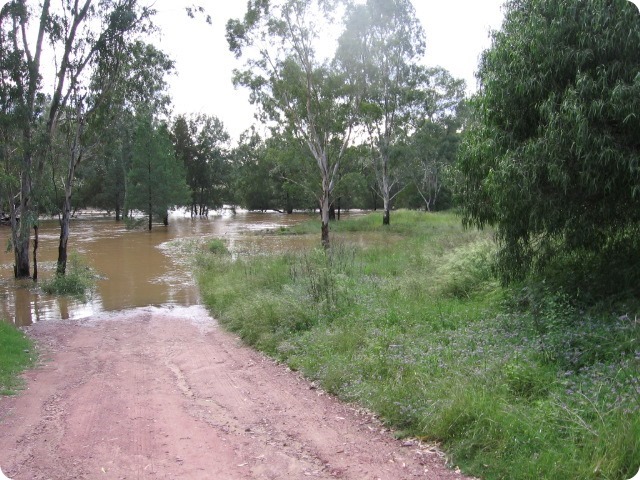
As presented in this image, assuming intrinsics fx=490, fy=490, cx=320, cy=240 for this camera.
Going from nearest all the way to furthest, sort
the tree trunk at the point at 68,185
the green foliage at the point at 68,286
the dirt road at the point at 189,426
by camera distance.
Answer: the dirt road at the point at 189,426 < the green foliage at the point at 68,286 < the tree trunk at the point at 68,185

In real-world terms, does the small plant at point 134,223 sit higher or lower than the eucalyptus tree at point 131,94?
lower

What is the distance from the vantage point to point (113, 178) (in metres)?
55.4

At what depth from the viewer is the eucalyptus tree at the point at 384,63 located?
78.6ft

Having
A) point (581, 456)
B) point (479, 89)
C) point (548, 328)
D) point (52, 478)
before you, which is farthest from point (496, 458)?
point (479, 89)

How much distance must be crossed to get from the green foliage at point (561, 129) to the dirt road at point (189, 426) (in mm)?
3801

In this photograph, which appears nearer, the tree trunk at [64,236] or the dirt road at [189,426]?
the dirt road at [189,426]

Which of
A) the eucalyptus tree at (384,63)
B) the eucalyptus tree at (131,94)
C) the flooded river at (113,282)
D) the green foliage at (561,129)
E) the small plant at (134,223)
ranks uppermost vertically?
the eucalyptus tree at (384,63)

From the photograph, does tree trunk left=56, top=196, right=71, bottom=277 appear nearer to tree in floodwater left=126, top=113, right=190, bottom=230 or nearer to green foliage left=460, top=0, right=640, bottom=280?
green foliage left=460, top=0, right=640, bottom=280

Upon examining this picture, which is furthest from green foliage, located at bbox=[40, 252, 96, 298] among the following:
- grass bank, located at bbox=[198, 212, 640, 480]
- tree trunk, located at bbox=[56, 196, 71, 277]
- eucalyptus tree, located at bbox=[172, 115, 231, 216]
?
eucalyptus tree, located at bbox=[172, 115, 231, 216]

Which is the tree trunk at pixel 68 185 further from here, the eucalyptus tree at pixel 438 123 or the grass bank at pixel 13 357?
the eucalyptus tree at pixel 438 123

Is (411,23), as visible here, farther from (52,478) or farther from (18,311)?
(52,478)

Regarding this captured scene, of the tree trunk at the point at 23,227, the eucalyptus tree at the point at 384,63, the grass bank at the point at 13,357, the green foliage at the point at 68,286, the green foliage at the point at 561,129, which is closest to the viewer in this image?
the green foliage at the point at 561,129

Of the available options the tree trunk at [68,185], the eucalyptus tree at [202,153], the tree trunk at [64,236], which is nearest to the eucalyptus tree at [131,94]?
the tree trunk at [68,185]

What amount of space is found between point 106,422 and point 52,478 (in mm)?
1237
